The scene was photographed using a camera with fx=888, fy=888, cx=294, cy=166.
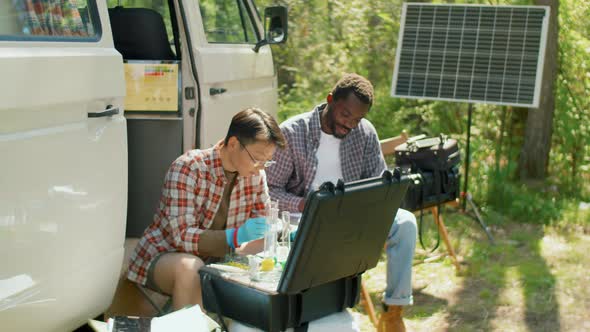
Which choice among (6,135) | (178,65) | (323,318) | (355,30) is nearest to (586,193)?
(355,30)

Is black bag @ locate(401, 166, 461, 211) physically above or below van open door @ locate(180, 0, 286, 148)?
below

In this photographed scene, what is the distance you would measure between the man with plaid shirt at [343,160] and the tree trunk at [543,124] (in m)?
3.72

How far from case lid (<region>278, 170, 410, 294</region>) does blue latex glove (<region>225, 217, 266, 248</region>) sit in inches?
17.8

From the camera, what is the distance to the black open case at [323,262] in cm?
290

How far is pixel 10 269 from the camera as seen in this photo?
2666 mm

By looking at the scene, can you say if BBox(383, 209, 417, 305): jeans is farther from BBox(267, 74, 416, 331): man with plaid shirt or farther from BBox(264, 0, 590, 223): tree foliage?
BBox(264, 0, 590, 223): tree foliage

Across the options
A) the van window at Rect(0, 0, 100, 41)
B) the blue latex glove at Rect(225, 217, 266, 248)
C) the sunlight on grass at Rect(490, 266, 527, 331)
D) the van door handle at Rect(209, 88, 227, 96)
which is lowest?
the sunlight on grass at Rect(490, 266, 527, 331)

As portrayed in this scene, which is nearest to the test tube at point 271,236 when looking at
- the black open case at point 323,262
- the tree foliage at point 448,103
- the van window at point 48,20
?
the black open case at point 323,262

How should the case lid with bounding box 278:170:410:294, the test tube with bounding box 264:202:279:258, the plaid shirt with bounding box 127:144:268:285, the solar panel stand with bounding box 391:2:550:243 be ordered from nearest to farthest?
the case lid with bounding box 278:170:410:294, the test tube with bounding box 264:202:279:258, the plaid shirt with bounding box 127:144:268:285, the solar panel stand with bounding box 391:2:550:243

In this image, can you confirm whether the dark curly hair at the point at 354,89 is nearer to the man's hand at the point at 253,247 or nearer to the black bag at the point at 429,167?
the black bag at the point at 429,167

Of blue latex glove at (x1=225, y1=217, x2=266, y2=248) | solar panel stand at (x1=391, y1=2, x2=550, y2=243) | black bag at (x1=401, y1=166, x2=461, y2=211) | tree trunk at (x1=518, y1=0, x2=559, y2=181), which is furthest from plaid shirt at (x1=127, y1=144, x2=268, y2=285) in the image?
tree trunk at (x1=518, y1=0, x2=559, y2=181)

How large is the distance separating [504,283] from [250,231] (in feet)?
8.89

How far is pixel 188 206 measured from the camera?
3621 millimetres

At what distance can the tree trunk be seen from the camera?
7.89 metres
